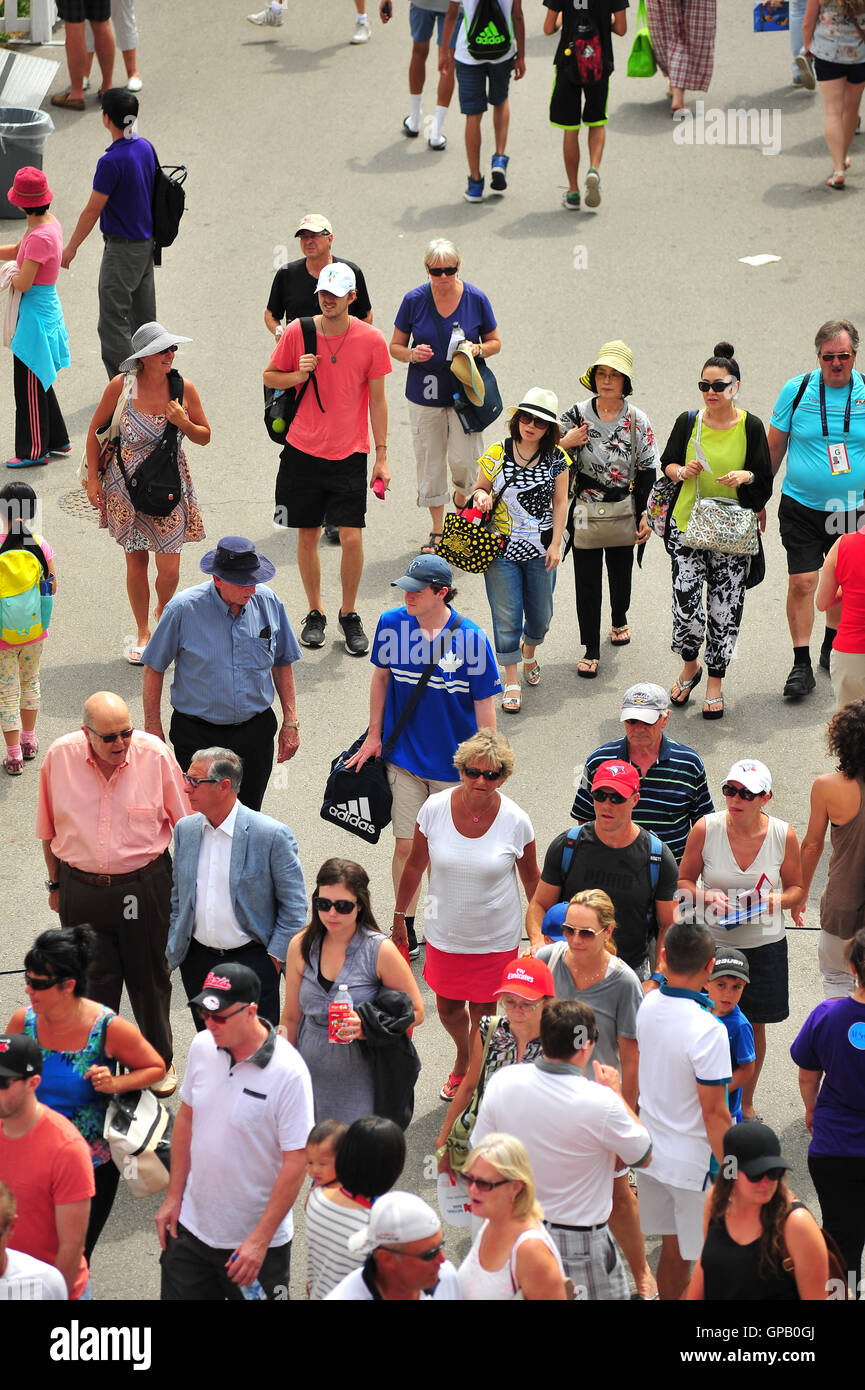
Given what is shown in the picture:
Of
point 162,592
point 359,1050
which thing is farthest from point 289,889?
point 162,592

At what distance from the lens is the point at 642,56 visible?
16797mm

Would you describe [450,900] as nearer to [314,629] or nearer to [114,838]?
[114,838]

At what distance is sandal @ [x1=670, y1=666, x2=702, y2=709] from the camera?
984cm

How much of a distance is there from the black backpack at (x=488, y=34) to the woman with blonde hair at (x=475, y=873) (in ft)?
31.2

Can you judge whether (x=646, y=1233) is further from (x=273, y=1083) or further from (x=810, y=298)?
(x=810, y=298)

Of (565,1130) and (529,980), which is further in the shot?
(529,980)

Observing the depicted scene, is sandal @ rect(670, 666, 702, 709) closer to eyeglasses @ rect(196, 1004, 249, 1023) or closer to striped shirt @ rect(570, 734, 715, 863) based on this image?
striped shirt @ rect(570, 734, 715, 863)

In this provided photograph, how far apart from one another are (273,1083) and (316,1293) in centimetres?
61

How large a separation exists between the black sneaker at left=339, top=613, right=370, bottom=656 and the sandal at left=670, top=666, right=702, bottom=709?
178cm

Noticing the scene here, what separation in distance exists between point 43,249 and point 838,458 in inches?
206

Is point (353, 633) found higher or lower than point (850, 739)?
lower

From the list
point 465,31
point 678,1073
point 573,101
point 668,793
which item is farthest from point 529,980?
point 465,31

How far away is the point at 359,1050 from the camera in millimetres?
5879
